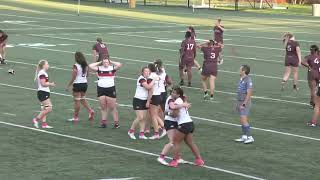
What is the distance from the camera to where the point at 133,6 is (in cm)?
7156

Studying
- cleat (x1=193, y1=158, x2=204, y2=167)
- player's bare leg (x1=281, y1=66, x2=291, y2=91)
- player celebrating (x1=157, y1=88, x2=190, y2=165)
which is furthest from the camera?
player's bare leg (x1=281, y1=66, x2=291, y2=91)

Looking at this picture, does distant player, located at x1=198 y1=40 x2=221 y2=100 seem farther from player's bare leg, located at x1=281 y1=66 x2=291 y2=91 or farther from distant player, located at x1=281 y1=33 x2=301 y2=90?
player's bare leg, located at x1=281 y1=66 x2=291 y2=91

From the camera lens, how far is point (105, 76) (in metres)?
15.9

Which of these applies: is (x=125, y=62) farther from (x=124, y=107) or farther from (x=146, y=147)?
(x=146, y=147)

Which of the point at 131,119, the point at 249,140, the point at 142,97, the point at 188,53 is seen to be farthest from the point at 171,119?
the point at 188,53

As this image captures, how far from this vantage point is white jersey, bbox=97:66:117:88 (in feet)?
51.9

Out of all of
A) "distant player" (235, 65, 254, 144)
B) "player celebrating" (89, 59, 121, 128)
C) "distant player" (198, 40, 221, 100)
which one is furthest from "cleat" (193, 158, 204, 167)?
"distant player" (198, 40, 221, 100)

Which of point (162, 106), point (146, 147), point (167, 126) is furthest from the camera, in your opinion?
point (162, 106)

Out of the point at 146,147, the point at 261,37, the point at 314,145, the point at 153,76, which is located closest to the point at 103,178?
the point at 146,147

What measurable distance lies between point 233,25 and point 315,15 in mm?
20159

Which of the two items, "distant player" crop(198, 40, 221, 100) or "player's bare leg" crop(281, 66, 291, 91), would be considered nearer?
"distant player" crop(198, 40, 221, 100)

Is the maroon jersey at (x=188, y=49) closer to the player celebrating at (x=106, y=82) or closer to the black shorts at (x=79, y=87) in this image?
the black shorts at (x=79, y=87)

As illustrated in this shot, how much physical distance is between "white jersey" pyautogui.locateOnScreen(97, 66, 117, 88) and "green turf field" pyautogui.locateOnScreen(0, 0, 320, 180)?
3.46 feet

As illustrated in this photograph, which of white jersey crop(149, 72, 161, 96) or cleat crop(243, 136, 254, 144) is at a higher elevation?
white jersey crop(149, 72, 161, 96)
